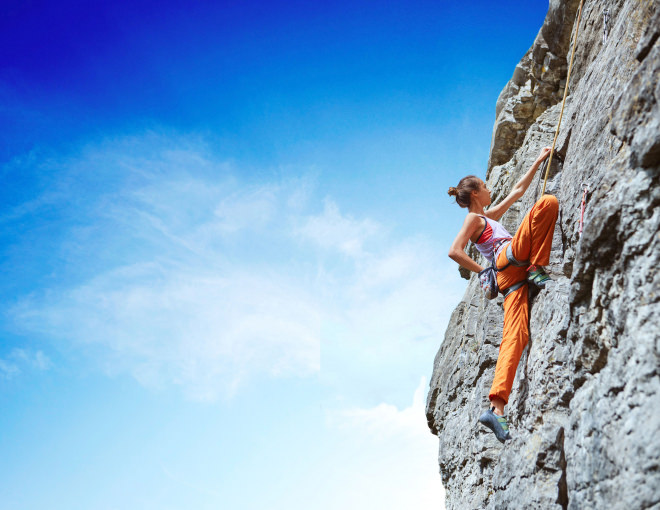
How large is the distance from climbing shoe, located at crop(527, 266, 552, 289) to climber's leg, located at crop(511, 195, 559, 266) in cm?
12

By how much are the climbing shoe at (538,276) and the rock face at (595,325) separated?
6.9 inches

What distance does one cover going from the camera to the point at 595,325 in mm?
4902

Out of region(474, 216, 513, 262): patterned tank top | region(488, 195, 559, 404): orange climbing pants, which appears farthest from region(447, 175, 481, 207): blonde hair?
region(488, 195, 559, 404): orange climbing pants

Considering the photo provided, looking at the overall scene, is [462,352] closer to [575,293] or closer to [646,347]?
[575,293]

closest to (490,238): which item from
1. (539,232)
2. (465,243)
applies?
(465,243)

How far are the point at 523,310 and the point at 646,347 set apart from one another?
2770 millimetres

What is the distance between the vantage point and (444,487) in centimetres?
1051

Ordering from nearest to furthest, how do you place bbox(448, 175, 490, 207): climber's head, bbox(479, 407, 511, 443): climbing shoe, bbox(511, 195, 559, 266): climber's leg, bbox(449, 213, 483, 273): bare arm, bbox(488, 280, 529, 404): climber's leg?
bbox(479, 407, 511, 443): climbing shoe, bbox(488, 280, 529, 404): climber's leg, bbox(511, 195, 559, 266): climber's leg, bbox(449, 213, 483, 273): bare arm, bbox(448, 175, 490, 207): climber's head

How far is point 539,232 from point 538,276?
0.57 metres

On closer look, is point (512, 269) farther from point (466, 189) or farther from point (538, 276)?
point (466, 189)

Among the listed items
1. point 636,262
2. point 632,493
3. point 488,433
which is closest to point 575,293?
point 636,262

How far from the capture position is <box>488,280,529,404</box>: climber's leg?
6.44 meters

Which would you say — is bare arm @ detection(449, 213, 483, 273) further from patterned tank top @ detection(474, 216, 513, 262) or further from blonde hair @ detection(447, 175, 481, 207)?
blonde hair @ detection(447, 175, 481, 207)

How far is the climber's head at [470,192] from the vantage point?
326 inches
